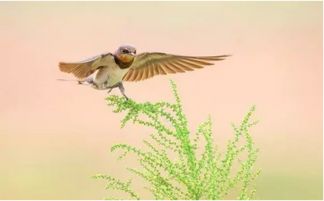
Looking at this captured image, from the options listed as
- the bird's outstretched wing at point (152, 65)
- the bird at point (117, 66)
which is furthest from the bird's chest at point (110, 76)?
the bird's outstretched wing at point (152, 65)

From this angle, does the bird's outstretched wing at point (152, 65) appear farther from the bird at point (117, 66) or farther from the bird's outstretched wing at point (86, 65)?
the bird's outstretched wing at point (86, 65)

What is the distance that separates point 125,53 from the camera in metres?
2.03

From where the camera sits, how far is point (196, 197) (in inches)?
42.3

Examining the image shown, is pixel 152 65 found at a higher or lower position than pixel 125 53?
higher

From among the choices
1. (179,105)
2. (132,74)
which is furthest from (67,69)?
(179,105)

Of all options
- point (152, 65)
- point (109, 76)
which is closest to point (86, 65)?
point (109, 76)

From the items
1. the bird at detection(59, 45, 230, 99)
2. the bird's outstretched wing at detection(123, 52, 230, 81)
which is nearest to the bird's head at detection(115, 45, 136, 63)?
the bird at detection(59, 45, 230, 99)

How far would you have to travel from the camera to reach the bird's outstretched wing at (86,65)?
181cm

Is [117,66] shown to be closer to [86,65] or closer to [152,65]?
[86,65]

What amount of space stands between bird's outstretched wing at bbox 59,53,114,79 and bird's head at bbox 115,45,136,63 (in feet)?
0.12

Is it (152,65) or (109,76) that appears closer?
(109,76)

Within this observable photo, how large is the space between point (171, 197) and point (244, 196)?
0.15 m

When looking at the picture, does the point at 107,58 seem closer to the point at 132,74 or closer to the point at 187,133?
the point at 132,74

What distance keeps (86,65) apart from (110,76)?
11 cm
